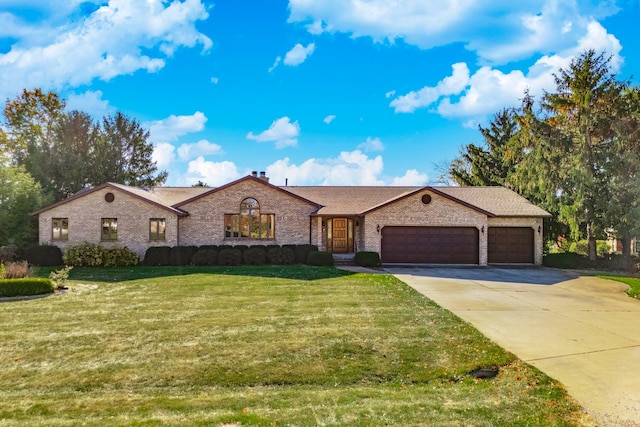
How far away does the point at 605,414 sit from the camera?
4.61m

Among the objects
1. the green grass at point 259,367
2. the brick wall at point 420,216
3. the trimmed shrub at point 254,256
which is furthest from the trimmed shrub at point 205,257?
the green grass at point 259,367

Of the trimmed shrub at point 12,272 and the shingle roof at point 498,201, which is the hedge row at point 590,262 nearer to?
the shingle roof at point 498,201

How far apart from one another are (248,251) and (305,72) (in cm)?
1024

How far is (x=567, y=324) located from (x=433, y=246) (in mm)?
13247

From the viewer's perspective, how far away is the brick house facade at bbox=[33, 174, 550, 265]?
21906mm

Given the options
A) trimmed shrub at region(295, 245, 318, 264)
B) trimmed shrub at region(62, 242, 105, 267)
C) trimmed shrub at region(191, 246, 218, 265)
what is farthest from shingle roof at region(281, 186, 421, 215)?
trimmed shrub at region(62, 242, 105, 267)

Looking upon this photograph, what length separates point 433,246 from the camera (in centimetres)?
2198

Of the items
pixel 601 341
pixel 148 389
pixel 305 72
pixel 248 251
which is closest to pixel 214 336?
pixel 148 389

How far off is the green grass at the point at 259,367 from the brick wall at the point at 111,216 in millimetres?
10696

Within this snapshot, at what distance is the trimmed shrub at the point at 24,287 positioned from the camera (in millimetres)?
12172

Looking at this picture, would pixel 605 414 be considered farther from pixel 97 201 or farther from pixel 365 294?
pixel 97 201

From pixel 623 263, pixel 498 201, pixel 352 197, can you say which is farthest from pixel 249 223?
pixel 623 263

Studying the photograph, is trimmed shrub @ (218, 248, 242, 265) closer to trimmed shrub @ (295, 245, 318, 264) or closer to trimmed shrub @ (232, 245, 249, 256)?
trimmed shrub @ (232, 245, 249, 256)

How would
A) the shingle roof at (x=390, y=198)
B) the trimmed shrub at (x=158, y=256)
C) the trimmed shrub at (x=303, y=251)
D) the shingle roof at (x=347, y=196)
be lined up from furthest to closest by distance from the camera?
1. the shingle roof at (x=347, y=196)
2. the shingle roof at (x=390, y=198)
3. the trimmed shrub at (x=303, y=251)
4. the trimmed shrub at (x=158, y=256)
